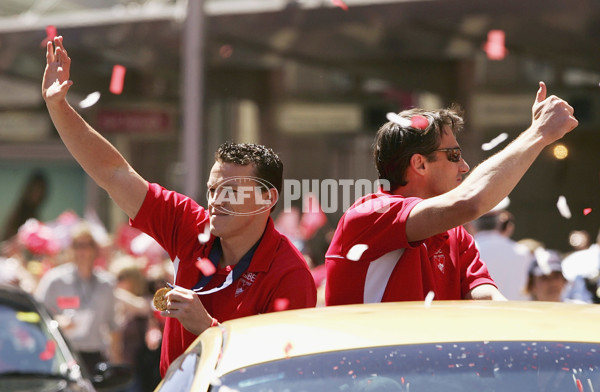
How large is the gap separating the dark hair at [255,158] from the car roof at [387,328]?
0.95 meters

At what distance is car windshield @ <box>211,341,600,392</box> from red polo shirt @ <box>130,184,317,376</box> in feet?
3.50

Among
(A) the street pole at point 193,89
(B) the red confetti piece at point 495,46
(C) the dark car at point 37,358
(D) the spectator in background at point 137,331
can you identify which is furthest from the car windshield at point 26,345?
(B) the red confetti piece at point 495,46

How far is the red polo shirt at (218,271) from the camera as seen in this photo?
367 centimetres

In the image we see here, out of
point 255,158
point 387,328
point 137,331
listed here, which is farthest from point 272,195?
point 137,331

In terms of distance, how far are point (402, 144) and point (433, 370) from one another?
4.83 feet

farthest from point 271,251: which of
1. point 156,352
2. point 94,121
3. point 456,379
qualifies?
point 94,121

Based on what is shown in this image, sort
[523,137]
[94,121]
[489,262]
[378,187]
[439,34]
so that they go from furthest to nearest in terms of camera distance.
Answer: [94,121] < [439,34] < [489,262] < [378,187] < [523,137]

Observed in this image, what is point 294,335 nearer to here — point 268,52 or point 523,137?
point 523,137

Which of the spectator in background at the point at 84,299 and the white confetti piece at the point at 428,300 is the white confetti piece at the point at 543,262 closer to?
the spectator in background at the point at 84,299

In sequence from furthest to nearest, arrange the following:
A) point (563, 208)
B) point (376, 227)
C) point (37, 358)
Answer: point (563, 208) → point (37, 358) → point (376, 227)

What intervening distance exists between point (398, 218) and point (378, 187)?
0.47 meters

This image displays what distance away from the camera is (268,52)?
15445 millimetres

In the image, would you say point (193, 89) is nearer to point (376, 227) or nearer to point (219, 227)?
point (219, 227)

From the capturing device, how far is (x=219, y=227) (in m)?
3.69
